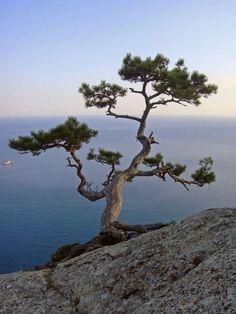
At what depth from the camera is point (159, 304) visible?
222 inches

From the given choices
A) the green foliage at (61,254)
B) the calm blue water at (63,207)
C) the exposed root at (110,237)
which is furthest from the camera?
the calm blue water at (63,207)

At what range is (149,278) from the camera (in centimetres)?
662

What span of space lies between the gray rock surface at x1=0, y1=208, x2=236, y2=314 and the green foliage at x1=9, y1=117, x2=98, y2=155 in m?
7.98

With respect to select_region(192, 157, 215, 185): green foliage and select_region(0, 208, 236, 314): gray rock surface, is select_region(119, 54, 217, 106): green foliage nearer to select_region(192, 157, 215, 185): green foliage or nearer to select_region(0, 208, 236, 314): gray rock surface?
select_region(192, 157, 215, 185): green foliage

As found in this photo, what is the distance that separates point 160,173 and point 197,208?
54825 mm

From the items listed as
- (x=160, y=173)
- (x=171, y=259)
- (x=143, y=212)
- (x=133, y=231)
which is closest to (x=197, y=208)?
(x=143, y=212)

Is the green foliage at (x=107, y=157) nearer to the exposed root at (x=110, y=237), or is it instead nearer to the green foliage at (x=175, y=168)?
A: the green foliage at (x=175, y=168)

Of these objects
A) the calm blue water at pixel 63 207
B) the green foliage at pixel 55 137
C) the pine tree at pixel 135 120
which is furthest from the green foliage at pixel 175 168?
the calm blue water at pixel 63 207

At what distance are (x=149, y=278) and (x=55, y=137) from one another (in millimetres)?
10496

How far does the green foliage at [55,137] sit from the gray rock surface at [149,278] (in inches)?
314

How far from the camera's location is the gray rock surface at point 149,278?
5.44 metres

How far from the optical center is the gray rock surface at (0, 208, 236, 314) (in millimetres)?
5438

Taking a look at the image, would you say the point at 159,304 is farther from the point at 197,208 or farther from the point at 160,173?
the point at 197,208

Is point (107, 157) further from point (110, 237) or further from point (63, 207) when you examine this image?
point (63, 207)
